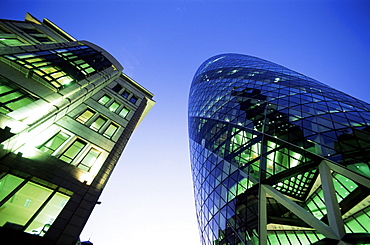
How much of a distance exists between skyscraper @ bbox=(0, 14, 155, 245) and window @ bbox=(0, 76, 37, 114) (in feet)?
0.14

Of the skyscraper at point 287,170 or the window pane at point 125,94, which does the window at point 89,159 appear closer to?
the window pane at point 125,94

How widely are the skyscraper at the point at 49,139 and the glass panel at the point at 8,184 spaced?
38 millimetres

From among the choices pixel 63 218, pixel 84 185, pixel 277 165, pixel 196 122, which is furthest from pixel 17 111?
pixel 196 122

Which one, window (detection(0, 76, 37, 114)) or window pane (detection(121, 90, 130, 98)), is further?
window pane (detection(121, 90, 130, 98))

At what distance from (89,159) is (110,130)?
3706mm

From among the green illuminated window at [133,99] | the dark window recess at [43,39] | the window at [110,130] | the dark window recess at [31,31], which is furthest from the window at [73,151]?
the dark window recess at [31,31]

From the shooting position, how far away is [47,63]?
40.7ft

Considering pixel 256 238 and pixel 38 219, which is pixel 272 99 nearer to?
pixel 256 238

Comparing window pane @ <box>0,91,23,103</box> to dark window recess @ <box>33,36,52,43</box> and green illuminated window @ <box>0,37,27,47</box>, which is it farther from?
dark window recess @ <box>33,36,52,43</box>

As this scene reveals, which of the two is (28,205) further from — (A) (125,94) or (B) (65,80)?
(A) (125,94)

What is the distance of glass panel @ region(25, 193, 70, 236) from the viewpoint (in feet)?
25.7

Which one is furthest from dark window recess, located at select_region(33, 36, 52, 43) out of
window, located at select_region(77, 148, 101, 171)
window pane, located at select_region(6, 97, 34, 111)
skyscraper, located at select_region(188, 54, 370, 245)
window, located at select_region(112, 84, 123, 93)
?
skyscraper, located at select_region(188, 54, 370, 245)

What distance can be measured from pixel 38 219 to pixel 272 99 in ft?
96.4

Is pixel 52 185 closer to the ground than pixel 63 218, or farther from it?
farther from it
